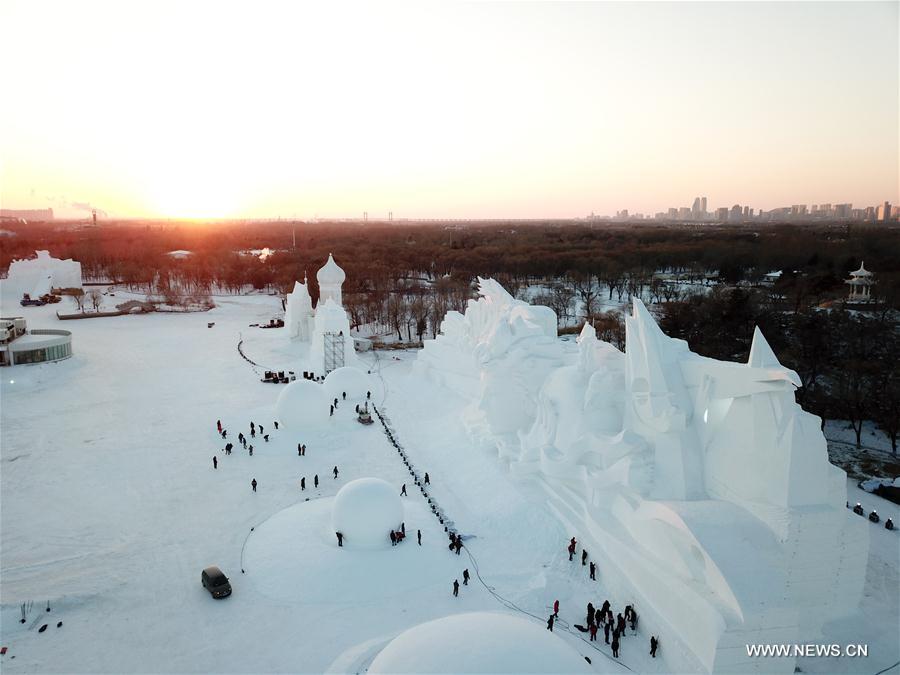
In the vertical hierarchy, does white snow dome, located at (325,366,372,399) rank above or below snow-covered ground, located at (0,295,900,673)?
above

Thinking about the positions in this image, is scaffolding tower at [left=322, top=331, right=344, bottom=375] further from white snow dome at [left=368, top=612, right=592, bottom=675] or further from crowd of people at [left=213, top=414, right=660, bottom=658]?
white snow dome at [left=368, top=612, right=592, bottom=675]

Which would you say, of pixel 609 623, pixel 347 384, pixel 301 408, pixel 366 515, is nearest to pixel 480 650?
pixel 609 623

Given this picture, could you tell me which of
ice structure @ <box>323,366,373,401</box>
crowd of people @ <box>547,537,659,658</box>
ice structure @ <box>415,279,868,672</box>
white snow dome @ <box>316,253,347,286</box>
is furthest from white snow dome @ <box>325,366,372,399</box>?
crowd of people @ <box>547,537,659,658</box>

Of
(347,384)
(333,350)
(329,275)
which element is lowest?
(347,384)

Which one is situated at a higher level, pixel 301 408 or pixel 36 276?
pixel 36 276

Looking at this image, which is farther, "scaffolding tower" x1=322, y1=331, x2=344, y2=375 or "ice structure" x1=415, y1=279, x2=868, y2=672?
"scaffolding tower" x1=322, y1=331, x2=344, y2=375

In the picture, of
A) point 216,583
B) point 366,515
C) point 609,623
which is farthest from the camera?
point 366,515

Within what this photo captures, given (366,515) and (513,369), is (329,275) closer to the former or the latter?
(513,369)
